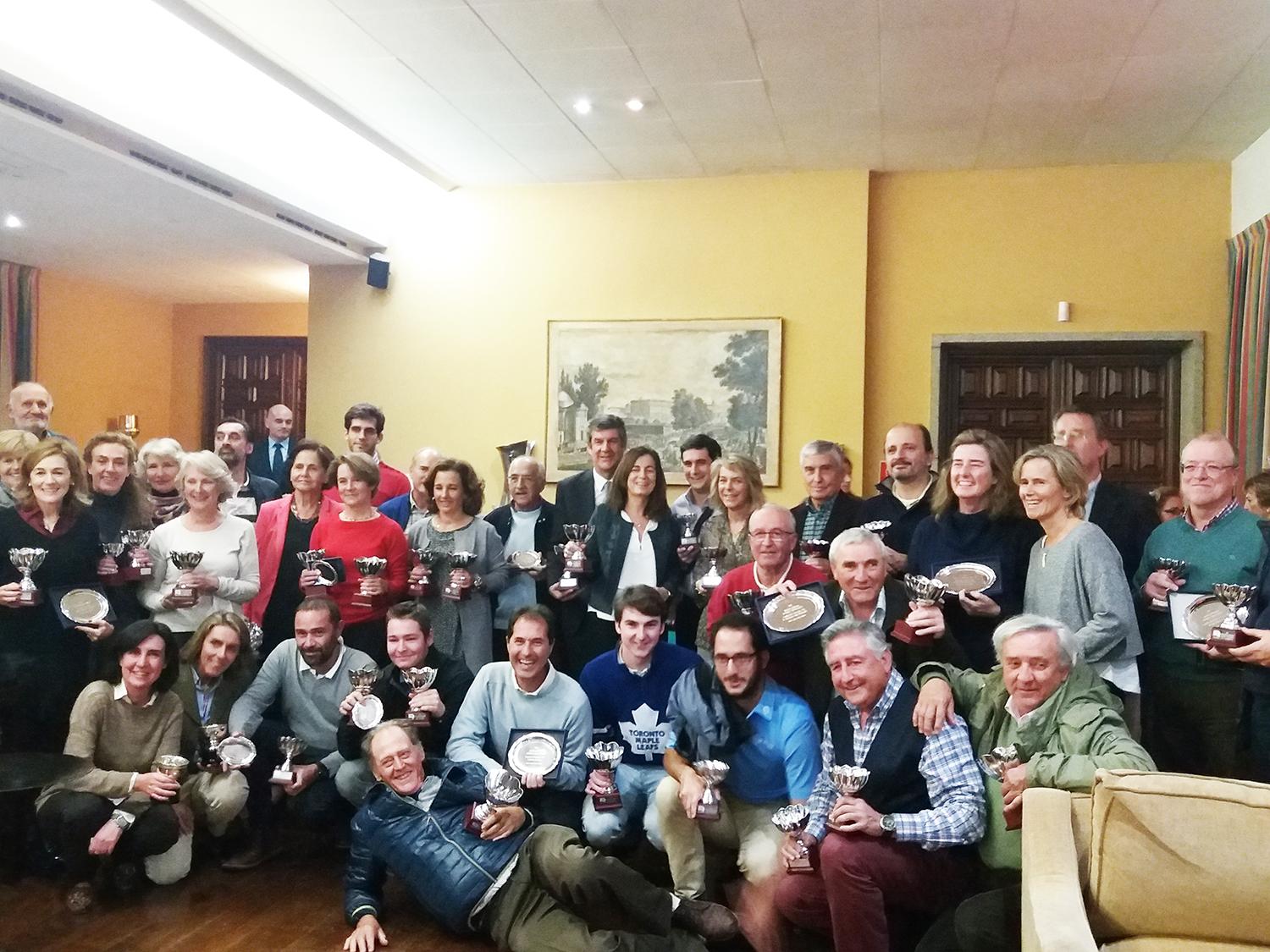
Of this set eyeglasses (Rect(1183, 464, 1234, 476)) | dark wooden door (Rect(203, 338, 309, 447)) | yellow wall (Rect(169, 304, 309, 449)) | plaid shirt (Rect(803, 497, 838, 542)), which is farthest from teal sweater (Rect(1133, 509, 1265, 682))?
yellow wall (Rect(169, 304, 309, 449))

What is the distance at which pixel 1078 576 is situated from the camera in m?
3.28

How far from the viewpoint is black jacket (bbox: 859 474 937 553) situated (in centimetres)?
418

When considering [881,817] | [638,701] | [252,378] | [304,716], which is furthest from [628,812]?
[252,378]

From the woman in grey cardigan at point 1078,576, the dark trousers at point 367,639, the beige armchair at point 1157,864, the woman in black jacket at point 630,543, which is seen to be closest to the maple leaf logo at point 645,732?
the woman in black jacket at point 630,543

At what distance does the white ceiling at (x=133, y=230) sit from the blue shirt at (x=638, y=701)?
11.8ft

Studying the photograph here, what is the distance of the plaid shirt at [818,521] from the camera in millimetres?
4328

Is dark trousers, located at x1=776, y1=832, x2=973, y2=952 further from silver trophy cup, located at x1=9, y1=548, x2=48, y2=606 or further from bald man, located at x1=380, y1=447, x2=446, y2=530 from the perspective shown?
silver trophy cup, located at x1=9, y1=548, x2=48, y2=606

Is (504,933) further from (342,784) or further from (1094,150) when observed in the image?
(1094,150)

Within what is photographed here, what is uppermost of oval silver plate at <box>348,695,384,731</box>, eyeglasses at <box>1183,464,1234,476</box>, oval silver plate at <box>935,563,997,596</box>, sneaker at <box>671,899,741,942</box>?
eyeglasses at <box>1183,464,1234,476</box>

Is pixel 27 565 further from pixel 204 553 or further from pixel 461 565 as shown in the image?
pixel 461 565

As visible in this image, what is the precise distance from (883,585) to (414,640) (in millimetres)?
1669

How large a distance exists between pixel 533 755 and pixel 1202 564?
7.39 feet

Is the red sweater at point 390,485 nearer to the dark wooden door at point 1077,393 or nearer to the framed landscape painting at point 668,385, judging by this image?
the framed landscape painting at point 668,385

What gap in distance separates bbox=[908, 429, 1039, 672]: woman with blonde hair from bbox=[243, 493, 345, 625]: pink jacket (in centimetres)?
239
